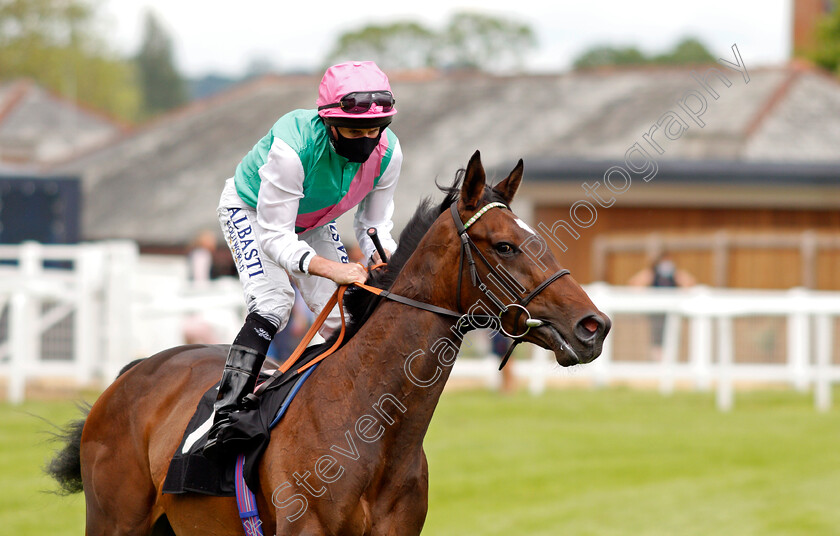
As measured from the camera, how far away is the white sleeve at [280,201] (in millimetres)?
4082

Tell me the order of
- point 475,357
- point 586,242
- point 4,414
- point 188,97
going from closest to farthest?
point 4,414 → point 475,357 → point 586,242 → point 188,97

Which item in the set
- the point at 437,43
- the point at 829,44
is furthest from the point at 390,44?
the point at 829,44

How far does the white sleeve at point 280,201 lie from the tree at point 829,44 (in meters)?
35.4

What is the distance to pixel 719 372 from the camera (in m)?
12.5

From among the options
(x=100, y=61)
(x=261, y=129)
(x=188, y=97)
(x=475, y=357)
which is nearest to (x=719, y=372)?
(x=475, y=357)

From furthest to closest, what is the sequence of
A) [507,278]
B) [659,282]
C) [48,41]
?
1. [48,41]
2. [659,282]
3. [507,278]

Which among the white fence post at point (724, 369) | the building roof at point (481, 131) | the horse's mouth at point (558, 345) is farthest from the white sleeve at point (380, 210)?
the building roof at point (481, 131)

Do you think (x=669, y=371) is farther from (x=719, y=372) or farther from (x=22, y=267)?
(x=22, y=267)

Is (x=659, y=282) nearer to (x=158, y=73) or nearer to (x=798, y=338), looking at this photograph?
(x=798, y=338)

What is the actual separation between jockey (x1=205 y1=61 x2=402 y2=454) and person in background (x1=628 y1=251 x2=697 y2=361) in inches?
392

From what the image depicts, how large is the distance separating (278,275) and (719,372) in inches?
362

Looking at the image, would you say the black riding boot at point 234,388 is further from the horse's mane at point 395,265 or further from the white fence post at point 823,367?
the white fence post at point 823,367

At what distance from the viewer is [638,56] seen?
281 ft

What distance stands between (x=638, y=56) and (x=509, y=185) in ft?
280
